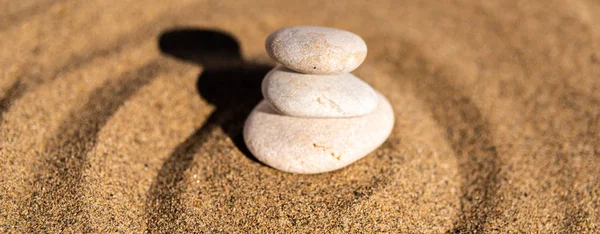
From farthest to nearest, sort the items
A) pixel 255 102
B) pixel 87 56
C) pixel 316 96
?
pixel 87 56
pixel 255 102
pixel 316 96

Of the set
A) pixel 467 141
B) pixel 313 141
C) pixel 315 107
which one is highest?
pixel 315 107

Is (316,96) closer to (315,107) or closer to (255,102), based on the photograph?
(315,107)

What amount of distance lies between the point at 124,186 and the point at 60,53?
156 centimetres

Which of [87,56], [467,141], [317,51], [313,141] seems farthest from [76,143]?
[467,141]

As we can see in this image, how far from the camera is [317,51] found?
249 cm

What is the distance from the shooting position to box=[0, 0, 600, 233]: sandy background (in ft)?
8.36

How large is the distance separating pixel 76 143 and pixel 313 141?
60.8 inches

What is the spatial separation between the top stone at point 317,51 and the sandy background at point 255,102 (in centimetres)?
70

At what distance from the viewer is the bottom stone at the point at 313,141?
2654 mm

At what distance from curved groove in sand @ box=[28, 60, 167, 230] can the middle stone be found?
116 centimetres

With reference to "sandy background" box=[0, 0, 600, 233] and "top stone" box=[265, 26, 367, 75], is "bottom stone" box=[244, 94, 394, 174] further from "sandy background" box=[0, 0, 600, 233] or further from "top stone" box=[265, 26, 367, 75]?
"top stone" box=[265, 26, 367, 75]

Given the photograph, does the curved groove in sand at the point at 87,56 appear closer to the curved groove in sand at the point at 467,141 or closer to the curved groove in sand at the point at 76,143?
the curved groove in sand at the point at 76,143

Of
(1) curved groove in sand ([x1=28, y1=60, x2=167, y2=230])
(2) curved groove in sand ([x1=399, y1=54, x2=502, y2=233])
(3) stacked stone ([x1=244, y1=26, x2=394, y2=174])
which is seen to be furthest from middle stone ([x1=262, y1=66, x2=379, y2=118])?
(1) curved groove in sand ([x1=28, y1=60, x2=167, y2=230])

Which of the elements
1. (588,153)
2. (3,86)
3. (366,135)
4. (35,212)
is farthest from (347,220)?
(3,86)
